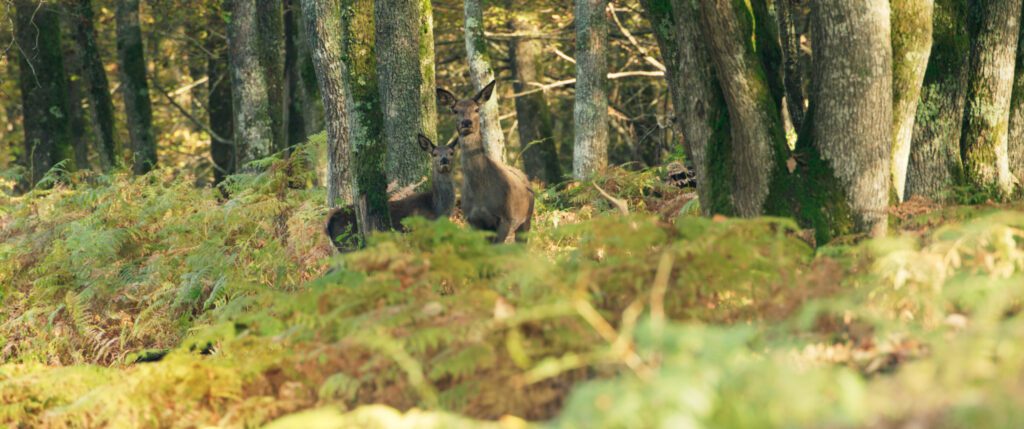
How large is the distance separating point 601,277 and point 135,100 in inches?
806

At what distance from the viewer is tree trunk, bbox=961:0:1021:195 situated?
1009 centimetres

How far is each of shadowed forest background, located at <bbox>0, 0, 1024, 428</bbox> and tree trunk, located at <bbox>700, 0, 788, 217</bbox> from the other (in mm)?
18

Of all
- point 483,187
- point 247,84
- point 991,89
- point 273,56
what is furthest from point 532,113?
point 991,89

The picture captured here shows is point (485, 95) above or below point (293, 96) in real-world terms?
above

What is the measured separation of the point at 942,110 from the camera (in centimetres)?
985

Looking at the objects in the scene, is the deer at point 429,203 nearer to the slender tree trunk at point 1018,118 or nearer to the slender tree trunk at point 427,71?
the slender tree trunk at point 427,71

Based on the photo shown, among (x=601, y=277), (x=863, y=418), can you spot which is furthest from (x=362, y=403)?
(x=863, y=418)

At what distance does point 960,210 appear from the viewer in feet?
23.8

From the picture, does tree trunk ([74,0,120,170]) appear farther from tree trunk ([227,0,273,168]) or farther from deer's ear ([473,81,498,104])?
deer's ear ([473,81,498,104])

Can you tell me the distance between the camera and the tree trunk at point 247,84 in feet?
61.4

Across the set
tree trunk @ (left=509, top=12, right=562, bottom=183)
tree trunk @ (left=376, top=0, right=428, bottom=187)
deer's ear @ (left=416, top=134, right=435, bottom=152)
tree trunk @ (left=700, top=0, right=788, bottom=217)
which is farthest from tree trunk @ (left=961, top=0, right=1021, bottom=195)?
tree trunk @ (left=509, top=12, right=562, bottom=183)

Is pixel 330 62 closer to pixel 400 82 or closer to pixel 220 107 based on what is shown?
pixel 400 82

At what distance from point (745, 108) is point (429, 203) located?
16.4 ft

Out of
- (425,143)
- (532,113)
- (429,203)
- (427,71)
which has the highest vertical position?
(427,71)
